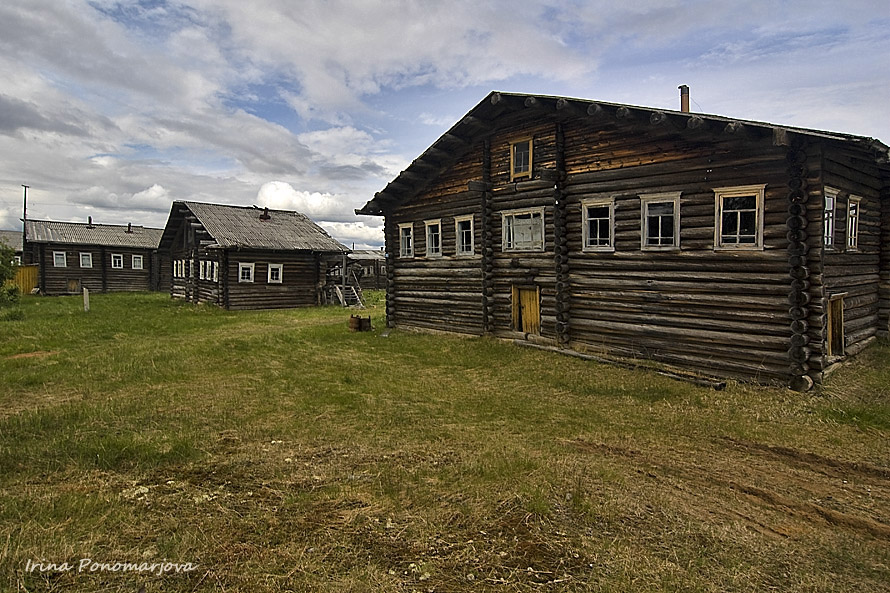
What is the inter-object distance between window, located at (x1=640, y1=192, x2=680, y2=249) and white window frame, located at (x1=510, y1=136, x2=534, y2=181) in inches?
161

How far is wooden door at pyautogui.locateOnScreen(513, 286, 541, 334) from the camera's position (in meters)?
16.6

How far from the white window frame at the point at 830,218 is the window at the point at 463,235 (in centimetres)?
1042

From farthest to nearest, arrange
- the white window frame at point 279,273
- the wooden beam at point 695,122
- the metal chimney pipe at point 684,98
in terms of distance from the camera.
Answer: the white window frame at point 279,273
the metal chimney pipe at point 684,98
the wooden beam at point 695,122

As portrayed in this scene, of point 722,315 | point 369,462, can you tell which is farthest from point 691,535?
Result: point 722,315

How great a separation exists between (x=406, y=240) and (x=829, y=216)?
14.3 metres

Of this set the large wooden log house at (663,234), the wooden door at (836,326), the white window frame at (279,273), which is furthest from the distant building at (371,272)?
the wooden door at (836,326)

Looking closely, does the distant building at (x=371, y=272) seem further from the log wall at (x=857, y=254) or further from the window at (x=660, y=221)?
the log wall at (x=857, y=254)

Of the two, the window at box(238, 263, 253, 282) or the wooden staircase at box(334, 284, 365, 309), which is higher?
the window at box(238, 263, 253, 282)

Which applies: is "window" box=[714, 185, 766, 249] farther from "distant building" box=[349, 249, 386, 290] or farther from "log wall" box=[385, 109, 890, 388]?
"distant building" box=[349, 249, 386, 290]

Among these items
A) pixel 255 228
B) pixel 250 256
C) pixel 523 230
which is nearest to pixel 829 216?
pixel 523 230

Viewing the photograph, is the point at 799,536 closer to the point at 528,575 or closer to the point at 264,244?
the point at 528,575

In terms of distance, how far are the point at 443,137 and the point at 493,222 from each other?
3637 mm

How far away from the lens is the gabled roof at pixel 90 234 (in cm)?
4150

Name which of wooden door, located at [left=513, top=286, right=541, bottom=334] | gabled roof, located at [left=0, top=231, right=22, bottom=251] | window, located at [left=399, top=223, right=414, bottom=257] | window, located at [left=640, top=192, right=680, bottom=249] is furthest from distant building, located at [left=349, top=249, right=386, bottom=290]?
A: window, located at [left=640, top=192, right=680, bottom=249]
